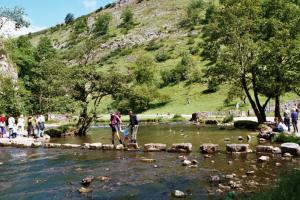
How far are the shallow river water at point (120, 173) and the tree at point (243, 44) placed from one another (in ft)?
A: 72.5

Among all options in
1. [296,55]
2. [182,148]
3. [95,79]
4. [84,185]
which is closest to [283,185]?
[84,185]

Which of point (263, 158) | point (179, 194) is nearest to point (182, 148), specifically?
point (263, 158)

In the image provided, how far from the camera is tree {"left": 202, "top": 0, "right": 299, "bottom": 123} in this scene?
51.0m

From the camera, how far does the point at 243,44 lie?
51656mm

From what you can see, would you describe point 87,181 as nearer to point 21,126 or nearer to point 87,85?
point 21,126

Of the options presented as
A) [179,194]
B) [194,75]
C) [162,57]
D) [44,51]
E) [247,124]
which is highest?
[162,57]

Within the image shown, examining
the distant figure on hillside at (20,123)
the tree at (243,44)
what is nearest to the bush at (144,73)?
the tree at (243,44)

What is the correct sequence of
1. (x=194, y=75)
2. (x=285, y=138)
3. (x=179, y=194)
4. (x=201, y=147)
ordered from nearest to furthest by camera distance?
(x=179, y=194) → (x=201, y=147) → (x=285, y=138) → (x=194, y=75)

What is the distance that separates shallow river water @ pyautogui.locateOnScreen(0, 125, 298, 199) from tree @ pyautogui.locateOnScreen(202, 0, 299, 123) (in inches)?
870

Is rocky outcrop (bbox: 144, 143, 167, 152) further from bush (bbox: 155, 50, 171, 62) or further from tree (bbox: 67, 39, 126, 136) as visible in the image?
bush (bbox: 155, 50, 171, 62)

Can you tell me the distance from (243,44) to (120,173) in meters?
33.2

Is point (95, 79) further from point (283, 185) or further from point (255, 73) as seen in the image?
point (283, 185)

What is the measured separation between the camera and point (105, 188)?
19.2m

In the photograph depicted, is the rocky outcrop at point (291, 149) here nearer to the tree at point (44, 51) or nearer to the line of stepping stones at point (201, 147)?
the line of stepping stones at point (201, 147)
